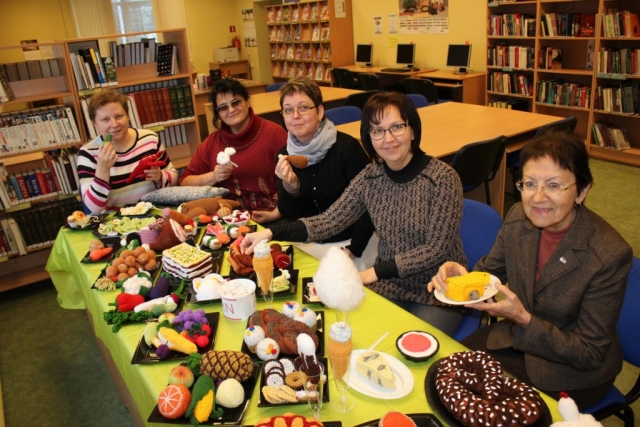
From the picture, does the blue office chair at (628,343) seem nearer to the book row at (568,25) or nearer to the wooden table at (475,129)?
the wooden table at (475,129)

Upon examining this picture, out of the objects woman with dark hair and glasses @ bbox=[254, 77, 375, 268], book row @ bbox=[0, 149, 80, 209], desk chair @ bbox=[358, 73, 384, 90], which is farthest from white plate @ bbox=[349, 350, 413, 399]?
desk chair @ bbox=[358, 73, 384, 90]

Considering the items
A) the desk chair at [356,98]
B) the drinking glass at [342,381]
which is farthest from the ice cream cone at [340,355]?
the desk chair at [356,98]

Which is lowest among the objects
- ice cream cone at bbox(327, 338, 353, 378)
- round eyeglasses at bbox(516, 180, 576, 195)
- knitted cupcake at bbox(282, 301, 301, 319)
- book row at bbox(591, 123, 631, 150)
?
book row at bbox(591, 123, 631, 150)

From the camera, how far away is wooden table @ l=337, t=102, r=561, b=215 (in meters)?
3.41

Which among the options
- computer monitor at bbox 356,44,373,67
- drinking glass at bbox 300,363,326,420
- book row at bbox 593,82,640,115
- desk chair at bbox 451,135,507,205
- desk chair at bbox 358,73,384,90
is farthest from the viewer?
computer monitor at bbox 356,44,373,67

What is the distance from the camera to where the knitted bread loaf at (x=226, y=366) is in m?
1.23

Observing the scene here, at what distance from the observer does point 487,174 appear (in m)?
3.39

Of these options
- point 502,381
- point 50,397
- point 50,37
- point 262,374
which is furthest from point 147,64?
point 50,37

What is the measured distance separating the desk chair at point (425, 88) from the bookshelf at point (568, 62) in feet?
3.01

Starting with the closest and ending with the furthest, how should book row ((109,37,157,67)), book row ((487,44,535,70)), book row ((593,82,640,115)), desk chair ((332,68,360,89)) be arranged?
book row ((109,37,157,67))
book row ((593,82,640,115))
book row ((487,44,535,70))
desk chair ((332,68,360,89))

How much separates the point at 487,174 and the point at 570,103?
2.88 meters

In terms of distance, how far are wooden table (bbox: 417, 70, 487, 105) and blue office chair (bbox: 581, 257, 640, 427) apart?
517cm

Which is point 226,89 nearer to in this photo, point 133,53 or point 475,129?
point 133,53

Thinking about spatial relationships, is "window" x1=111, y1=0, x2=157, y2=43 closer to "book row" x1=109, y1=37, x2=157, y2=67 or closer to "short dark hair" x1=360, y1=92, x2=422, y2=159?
"book row" x1=109, y1=37, x2=157, y2=67
